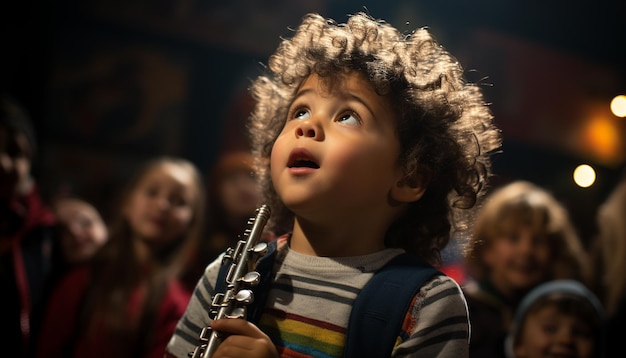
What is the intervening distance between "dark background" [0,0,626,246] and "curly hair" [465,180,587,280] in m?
1.83

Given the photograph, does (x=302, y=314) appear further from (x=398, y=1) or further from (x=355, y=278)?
A: (x=398, y=1)

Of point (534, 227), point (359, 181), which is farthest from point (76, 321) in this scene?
point (534, 227)

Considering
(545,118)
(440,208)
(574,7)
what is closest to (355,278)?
(440,208)

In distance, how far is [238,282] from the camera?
4.13 ft

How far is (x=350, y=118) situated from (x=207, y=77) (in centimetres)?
418

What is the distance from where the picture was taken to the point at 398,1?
12.6ft

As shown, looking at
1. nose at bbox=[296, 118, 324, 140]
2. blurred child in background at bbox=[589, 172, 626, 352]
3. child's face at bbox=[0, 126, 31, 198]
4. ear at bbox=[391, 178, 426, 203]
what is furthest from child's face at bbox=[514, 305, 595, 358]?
child's face at bbox=[0, 126, 31, 198]

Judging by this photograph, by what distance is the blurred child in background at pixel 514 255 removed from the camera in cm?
277

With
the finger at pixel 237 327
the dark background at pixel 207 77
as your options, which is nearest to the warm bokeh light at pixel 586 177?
the dark background at pixel 207 77

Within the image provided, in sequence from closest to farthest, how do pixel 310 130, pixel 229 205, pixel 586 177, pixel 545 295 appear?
pixel 310 130 < pixel 545 295 < pixel 229 205 < pixel 586 177

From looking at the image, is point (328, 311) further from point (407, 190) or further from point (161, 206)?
point (161, 206)

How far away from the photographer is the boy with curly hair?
1234mm

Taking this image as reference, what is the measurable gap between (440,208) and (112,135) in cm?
415

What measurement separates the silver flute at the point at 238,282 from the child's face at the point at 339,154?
0.10m
